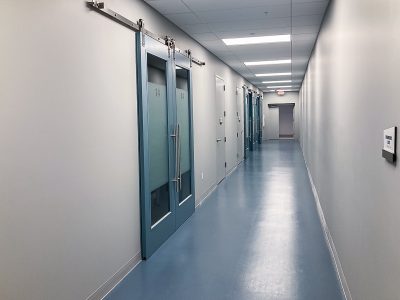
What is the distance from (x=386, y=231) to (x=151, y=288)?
219 cm

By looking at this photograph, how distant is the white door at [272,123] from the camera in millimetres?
22828

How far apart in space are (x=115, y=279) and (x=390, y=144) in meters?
2.66

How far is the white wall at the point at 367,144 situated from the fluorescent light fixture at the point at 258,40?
2.81m

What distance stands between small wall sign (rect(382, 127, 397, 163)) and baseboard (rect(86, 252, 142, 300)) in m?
2.39

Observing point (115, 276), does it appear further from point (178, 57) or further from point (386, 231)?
point (178, 57)

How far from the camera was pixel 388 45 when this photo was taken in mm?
1733

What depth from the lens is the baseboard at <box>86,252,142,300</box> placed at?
3.18m

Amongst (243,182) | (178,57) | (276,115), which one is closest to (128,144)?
(178,57)

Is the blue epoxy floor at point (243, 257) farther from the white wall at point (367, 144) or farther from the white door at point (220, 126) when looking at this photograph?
the white door at point (220, 126)

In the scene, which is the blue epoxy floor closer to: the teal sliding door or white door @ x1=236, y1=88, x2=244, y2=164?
the teal sliding door

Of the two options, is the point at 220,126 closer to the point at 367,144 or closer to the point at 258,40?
the point at 258,40

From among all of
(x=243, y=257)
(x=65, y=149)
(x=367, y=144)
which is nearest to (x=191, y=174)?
(x=243, y=257)

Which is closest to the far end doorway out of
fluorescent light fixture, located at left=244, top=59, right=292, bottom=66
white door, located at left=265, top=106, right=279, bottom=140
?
white door, located at left=265, top=106, right=279, bottom=140

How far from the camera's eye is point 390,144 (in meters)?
1.72
